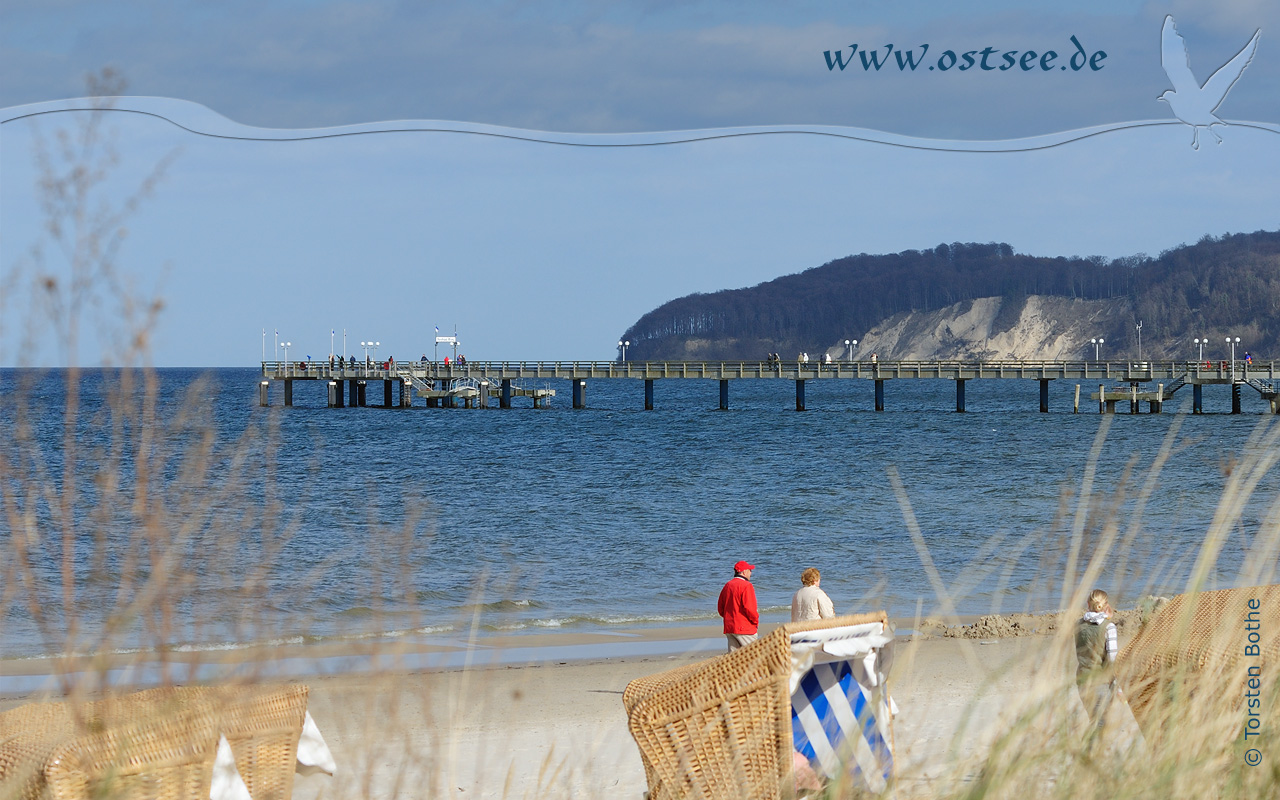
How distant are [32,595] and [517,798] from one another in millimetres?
4781

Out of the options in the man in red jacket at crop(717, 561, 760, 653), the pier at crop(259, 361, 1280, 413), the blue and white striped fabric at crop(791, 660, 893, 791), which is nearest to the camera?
the blue and white striped fabric at crop(791, 660, 893, 791)

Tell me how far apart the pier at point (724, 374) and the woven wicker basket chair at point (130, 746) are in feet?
227

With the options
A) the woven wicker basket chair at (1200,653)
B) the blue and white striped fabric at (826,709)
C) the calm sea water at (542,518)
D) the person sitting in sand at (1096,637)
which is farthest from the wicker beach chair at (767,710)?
the person sitting in sand at (1096,637)

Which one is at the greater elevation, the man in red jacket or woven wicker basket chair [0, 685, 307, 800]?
woven wicker basket chair [0, 685, 307, 800]

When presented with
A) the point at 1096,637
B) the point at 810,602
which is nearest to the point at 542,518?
the point at 810,602

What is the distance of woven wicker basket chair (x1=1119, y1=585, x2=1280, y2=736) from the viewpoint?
310 cm

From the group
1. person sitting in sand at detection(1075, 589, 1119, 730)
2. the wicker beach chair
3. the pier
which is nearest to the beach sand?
the wicker beach chair

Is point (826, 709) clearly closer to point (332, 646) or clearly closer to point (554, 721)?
point (332, 646)

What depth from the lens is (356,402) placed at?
85875mm

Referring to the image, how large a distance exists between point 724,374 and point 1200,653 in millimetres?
76575

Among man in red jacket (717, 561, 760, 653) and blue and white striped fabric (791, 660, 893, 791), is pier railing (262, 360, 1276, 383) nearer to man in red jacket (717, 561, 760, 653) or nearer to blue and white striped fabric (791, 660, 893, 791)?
man in red jacket (717, 561, 760, 653)

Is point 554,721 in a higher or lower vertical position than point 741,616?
lower

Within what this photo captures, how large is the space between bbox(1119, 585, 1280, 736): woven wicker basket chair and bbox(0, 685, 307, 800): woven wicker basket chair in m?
2.28

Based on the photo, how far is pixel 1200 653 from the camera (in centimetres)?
351
